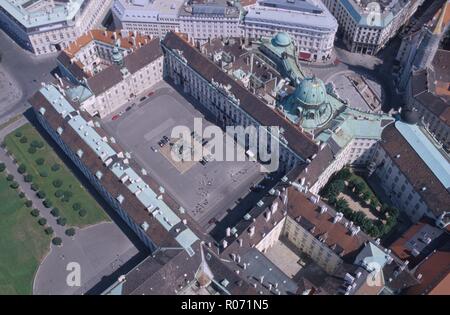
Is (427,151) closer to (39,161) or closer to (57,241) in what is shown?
(57,241)

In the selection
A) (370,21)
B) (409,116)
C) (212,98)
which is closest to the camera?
(409,116)

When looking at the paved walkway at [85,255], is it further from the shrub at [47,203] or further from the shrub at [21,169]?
the shrub at [21,169]

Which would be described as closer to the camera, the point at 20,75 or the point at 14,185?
the point at 14,185

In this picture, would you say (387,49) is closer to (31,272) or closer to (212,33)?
(212,33)

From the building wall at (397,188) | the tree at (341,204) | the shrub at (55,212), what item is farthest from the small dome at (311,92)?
the shrub at (55,212)

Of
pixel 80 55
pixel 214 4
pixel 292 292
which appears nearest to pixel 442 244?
pixel 292 292

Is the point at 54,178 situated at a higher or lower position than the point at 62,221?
higher

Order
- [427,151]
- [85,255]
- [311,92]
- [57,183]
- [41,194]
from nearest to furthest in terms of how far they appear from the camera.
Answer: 1. [85,255]
2. [427,151]
3. [311,92]
4. [41,194]
5. [57,183]

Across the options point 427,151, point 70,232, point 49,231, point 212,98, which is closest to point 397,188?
point 427,151
